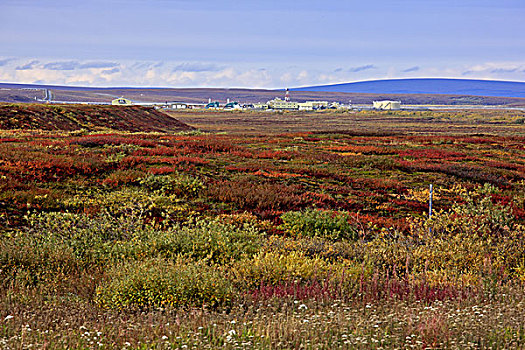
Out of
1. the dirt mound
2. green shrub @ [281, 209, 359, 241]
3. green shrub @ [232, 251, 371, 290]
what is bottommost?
green shrub @ [281, 209, 359, 241]

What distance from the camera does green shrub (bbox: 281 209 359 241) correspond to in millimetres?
11086

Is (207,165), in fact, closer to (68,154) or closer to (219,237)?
(68,154)

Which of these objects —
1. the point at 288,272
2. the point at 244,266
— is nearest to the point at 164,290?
the point at 244,266

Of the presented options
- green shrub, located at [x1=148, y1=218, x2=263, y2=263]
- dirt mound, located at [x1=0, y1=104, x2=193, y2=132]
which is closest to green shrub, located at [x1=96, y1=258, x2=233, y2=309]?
green shrub, located at [x1=148, y1=218, x2=263, y2=263]

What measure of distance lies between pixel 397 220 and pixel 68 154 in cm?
1440

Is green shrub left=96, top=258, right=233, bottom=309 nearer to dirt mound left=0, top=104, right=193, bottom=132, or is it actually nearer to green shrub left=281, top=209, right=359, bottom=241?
green shrub left=281, top=209, right=359, bottom=241

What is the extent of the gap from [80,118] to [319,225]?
45697 mm

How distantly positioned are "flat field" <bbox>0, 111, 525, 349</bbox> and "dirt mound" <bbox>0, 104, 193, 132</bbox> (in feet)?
98.3

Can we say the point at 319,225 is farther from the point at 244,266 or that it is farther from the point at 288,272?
the point at 288,272

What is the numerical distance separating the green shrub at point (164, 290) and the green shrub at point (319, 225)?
185 inches

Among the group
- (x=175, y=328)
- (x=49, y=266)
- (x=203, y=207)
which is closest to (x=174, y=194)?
(x=203, y=207)

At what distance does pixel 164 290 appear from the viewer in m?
6.13

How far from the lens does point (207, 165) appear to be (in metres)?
20.4

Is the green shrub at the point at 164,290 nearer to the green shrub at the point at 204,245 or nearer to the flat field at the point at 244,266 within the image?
the flat field at the point at 244,266
